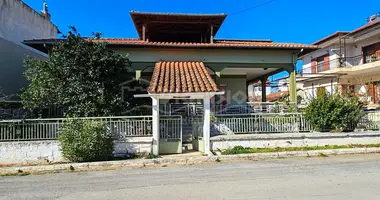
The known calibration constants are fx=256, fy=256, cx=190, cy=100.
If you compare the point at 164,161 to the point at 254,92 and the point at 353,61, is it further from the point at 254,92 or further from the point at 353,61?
the point at 254,92

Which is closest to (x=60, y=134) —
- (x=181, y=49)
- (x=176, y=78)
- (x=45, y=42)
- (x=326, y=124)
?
(x=176, y=78)

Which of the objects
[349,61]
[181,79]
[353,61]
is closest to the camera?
[181,79]

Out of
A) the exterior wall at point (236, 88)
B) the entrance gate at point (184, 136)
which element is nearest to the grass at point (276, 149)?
the entrance gate at point (184, 136)

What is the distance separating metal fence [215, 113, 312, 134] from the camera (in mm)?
9859

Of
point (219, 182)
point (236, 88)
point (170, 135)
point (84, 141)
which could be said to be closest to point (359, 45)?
point (236, 88)

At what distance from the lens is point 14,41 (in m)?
13.7

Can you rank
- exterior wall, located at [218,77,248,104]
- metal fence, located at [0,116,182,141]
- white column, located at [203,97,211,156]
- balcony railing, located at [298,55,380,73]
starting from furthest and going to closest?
balcony railing, located at [298,55,380,73] → exterior wall, located at [218,77,248,104] → white column, located at [203,97,211,156] → metal fence, located at [0,116,182,141]

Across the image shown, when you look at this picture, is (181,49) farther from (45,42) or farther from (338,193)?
(338,193)

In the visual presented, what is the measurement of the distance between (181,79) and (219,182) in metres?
5.19

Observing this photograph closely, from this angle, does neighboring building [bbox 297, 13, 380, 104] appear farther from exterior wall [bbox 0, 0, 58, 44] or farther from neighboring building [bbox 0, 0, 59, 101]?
exterior wall [bbox 0, 0, 58, 44]

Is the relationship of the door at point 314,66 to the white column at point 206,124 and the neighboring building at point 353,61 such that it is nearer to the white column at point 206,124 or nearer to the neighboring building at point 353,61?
the neighboring building at point 353,61

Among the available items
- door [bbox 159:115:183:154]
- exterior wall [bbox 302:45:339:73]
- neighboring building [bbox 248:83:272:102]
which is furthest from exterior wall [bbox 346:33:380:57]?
door [bbox 159:115:183:154]

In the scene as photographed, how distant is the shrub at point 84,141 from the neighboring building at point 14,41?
6.04 m

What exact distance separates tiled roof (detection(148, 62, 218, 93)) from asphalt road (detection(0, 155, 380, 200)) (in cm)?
274
